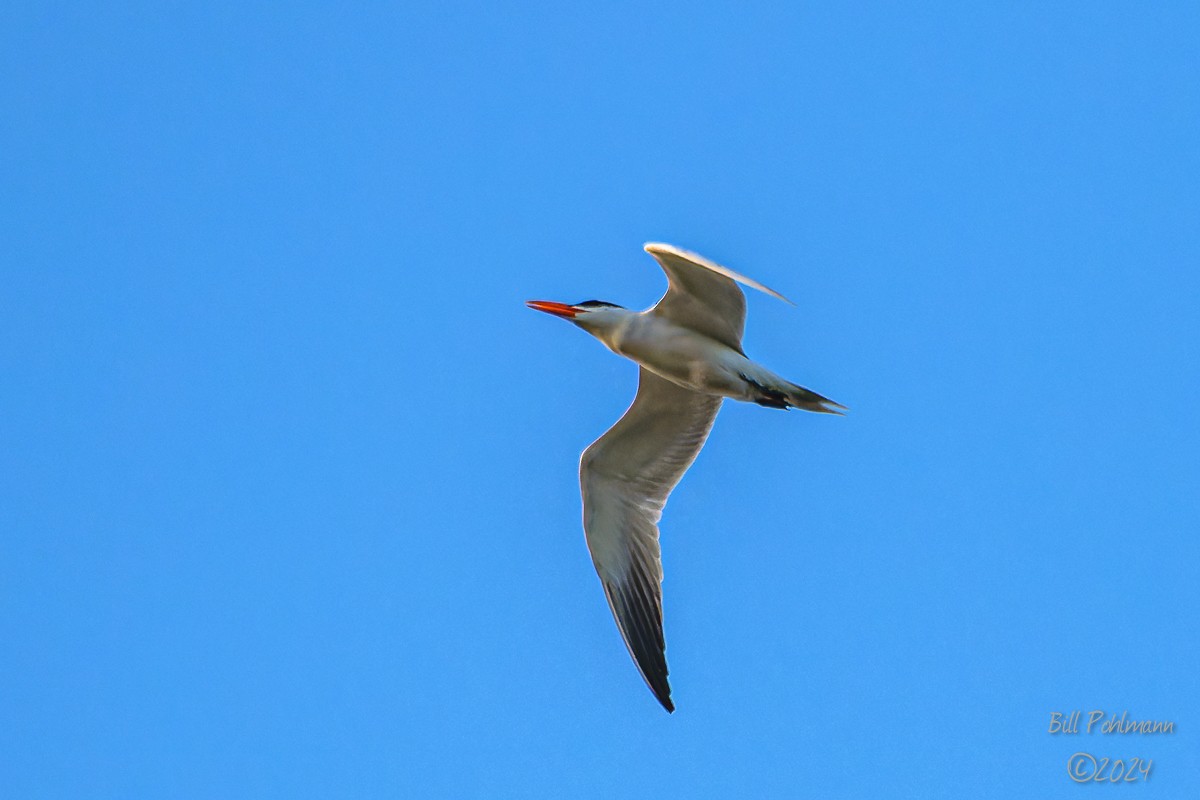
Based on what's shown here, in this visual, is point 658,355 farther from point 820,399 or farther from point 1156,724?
point 1156,724

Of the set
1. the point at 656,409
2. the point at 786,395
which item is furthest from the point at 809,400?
the point at 656,409

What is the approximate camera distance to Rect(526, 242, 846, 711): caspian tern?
30.2 ft

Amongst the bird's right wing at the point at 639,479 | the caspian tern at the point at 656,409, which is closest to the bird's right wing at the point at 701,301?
the caspian tern at the point at 656,409

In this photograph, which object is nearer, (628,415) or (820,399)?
(820,399)

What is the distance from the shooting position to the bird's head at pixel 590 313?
9625 mm

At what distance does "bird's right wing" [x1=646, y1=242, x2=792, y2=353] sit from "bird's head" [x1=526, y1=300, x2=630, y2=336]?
32 centimetres

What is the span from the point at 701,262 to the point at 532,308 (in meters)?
2.13

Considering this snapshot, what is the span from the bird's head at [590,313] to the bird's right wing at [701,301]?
0.32 meters

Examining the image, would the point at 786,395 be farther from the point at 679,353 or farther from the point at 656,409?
the point at 656,409

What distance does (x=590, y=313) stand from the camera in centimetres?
973

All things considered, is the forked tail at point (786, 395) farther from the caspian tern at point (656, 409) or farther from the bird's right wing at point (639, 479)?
the bird's right wing at point (639, 479)

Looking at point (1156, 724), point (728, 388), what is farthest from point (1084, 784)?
point (728, 388)

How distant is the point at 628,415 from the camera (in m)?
10.2

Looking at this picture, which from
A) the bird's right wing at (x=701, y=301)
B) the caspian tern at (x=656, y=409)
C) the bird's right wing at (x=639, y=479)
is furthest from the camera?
the bird's right wing at (x=639, y=479)
